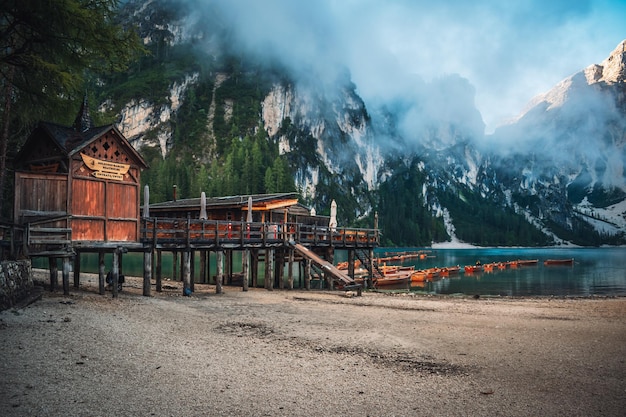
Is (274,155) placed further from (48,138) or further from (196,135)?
(48,138)

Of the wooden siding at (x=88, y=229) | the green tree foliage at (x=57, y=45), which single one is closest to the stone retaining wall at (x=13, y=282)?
the wooden siding at (x=88, y=229)

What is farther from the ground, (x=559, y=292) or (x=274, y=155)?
(x=274, y=155)

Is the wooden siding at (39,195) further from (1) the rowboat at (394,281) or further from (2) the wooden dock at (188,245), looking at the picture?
(1) the rowboat at (394,281)

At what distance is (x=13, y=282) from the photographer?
13.9m

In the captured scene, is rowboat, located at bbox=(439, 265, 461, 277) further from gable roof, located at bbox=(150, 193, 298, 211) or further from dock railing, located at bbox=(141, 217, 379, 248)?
gable roof, located at bbox=(150, 193, 298, 211)

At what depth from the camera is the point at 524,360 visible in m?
11.8

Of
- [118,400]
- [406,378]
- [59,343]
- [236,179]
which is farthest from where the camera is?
[236,179]

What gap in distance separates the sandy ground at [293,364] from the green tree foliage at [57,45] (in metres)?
7.40

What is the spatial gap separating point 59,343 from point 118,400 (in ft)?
13.7

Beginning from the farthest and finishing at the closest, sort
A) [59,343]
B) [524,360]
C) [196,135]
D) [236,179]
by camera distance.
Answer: [196,135], [236,179], [524,360], [59,343]

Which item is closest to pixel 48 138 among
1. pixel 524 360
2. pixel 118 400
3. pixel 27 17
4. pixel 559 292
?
pixel 27 17

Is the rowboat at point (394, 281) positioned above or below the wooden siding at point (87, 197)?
below

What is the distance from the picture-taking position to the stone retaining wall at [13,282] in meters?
12.9

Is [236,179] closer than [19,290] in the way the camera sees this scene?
No
